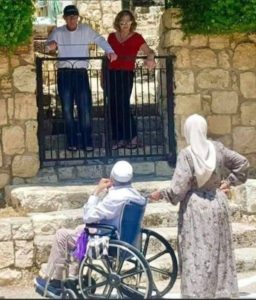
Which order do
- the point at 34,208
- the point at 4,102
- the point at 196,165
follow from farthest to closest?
the point at 4,102 → the point at 34,208 → the point at 196,165

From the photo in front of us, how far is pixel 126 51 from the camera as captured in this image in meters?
10.9

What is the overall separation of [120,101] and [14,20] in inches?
72.3

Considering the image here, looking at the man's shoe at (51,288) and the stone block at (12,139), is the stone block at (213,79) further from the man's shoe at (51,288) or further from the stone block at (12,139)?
the man's shoe at (51,288)

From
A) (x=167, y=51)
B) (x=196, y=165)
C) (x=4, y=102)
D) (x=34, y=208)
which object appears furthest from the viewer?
(x=167, y=51)

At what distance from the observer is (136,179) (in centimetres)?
1041

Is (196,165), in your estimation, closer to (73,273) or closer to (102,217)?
(102,217)

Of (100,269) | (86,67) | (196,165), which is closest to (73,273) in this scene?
(100,269)

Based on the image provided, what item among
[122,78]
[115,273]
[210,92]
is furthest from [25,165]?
[115,273]

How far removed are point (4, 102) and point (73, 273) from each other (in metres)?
3.20

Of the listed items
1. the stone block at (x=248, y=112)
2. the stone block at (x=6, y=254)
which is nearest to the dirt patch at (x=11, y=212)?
the stone block at (x=6, y=254)

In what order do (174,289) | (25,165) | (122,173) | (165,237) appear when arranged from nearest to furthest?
(122,173)
(174,289)
(165,237)
(25,165)

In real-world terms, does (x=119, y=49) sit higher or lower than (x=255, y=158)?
higher

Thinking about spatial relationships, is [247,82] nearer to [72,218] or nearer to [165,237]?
[165,237]

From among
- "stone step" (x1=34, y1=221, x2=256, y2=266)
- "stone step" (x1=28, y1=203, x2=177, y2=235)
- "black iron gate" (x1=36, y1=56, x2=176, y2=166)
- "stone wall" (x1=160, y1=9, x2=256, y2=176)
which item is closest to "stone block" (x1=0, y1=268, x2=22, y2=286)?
"stone step" (x1=34, y1=221, x2=256, y2=266)
